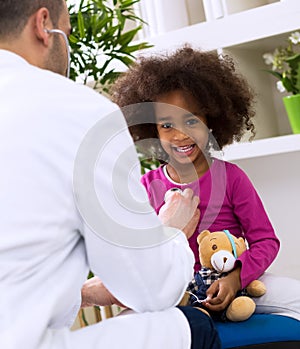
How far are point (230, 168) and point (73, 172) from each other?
0.82 m

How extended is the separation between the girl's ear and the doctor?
0.09m

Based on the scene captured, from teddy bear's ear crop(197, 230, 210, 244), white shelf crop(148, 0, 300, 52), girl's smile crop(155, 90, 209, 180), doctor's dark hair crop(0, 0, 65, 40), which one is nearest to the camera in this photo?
doctor's dark hair crop(0, 0, 65, 40)

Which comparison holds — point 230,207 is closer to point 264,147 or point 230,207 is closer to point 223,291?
point 223,291

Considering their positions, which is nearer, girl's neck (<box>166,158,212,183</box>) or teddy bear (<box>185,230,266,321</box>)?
teddy bear (<box>185,230,266,321</box>)

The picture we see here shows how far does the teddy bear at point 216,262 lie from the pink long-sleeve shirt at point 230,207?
31 mm

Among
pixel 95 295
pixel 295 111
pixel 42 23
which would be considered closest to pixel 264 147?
pixel 295 111

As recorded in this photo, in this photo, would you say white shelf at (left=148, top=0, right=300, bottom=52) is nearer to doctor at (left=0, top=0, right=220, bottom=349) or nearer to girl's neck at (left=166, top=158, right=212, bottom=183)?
girl's neck at (left=166, top=158, right=212, bottom=183)

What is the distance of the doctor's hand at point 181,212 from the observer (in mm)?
1422

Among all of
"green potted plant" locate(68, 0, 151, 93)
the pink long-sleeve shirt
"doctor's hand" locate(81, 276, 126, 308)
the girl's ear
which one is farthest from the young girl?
the girl's ear

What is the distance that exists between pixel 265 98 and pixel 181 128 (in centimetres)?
86

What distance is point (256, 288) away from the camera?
1.59 meters

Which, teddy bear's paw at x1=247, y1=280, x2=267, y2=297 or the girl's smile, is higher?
the girl's smile

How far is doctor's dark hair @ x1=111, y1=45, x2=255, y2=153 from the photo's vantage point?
5.84 feet

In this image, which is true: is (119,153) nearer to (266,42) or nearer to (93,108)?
(93,108)
